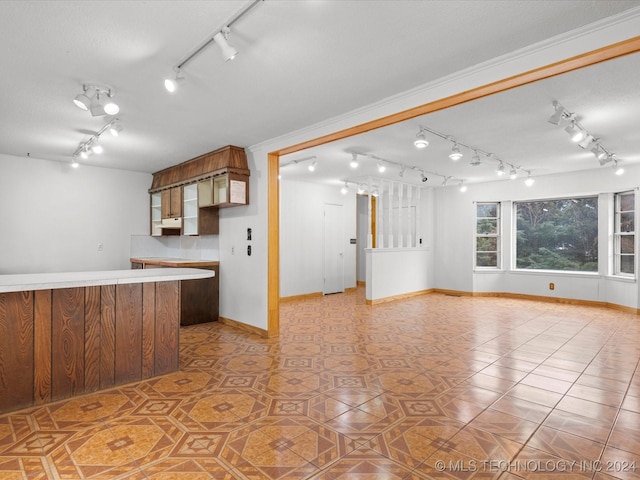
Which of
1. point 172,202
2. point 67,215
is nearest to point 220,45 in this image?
point 172,202

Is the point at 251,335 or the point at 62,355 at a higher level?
the point at 62,355

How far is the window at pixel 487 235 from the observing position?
327 inches

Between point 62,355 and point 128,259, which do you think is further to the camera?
point 128,259

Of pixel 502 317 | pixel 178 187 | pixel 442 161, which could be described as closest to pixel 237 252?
pixel 178 187

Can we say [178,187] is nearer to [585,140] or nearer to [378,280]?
[378,280]

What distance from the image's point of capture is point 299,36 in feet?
7.63

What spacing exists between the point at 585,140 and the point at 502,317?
3065 mm

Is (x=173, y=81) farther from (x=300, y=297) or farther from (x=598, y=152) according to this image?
(x=300, y=297)

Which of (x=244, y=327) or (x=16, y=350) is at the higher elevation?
(x=16, y=350)

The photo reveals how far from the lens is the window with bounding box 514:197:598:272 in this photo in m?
7.23

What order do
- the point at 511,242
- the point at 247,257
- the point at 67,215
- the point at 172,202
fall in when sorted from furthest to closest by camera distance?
the point at 511,242 → the point at 172,202 → the point at 67,215 → the point at 247,257

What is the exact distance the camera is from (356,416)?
2.61m

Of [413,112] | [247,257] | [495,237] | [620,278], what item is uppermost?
[413,112]

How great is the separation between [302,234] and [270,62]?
5.33 meters
